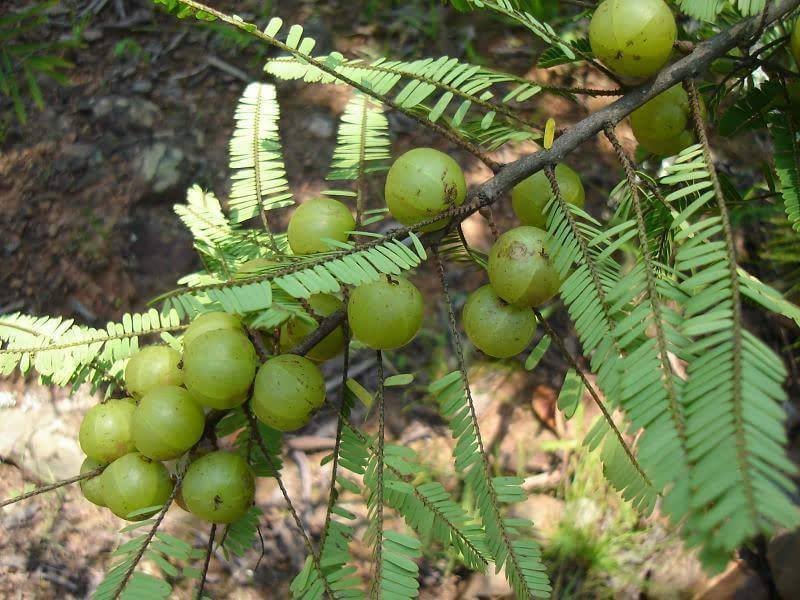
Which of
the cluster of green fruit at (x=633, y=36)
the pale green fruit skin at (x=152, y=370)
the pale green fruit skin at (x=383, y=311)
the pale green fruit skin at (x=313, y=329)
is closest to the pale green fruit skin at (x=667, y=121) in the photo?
the cluster of green fruit at (x=633, y=36)

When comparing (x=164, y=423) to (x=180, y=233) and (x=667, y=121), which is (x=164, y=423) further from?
(x=180, y=233)

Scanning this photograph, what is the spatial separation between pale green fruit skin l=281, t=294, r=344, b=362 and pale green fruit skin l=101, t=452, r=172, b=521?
34 cm

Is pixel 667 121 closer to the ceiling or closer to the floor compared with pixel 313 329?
closer to the ceiling

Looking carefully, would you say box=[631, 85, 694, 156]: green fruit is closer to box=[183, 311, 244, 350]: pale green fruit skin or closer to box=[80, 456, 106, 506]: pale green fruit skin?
box=[183, 311, 244, 350]: pale green fruit skin

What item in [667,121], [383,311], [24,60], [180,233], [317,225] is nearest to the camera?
[383,311]

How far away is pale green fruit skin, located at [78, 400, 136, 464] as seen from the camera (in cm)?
119

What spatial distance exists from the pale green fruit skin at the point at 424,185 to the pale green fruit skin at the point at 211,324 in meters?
0.38

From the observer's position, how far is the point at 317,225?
1.17 meters

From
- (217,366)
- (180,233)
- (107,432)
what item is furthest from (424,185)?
(180,233)

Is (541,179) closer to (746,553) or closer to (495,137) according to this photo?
(495,137)

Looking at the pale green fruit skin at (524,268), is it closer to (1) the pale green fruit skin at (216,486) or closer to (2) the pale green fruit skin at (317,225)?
(2) the pale green fruit skin at (317,225)

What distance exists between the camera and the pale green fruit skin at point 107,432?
3.90 ft

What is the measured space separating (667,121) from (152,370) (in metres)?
1.14

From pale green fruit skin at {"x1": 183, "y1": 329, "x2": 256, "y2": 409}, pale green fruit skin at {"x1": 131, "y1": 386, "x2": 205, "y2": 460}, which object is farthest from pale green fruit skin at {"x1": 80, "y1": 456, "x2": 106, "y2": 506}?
pale green fruit skin at {"x1": 183, "y1": 329, "x2": 256, "y2": 409}
